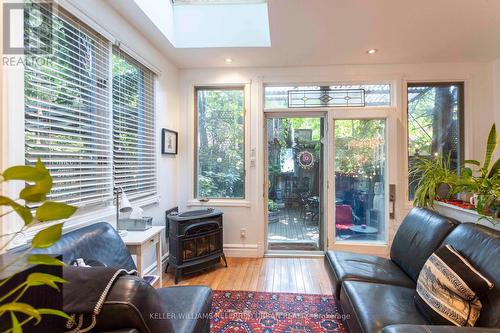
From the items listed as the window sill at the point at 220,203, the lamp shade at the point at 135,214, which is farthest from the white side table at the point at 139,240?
the window sill at the point at 220,203

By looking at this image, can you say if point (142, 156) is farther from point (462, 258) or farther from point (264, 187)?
point (462, 258)

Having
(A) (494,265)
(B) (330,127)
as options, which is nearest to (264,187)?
(B) (330,127)

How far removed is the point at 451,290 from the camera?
1.33m

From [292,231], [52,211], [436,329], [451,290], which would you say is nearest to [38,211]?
[52,211]

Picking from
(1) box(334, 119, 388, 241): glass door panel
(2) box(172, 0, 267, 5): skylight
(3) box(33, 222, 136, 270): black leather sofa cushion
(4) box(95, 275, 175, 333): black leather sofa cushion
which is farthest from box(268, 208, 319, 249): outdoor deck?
(4) box(95, 275, 175, 333): black leather sofa cushion

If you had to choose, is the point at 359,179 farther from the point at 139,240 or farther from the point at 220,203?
the point at 139,240

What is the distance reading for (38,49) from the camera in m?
1.59

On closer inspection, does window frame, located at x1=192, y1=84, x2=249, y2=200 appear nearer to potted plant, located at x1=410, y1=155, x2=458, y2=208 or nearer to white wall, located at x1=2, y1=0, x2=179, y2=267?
white wall, located at x1=2, y1=0, x2=179, y2=267

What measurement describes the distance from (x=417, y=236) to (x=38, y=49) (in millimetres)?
3051

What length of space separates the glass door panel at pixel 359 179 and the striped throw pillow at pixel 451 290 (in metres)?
2.05

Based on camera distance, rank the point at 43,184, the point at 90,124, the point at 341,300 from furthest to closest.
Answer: the point at 90,124 < the point at 341,300 < the point at 43,184

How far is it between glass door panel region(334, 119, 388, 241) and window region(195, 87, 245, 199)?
140cm

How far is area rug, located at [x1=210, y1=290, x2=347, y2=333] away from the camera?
2084 millimetres

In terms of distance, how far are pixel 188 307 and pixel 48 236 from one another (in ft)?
3.58
